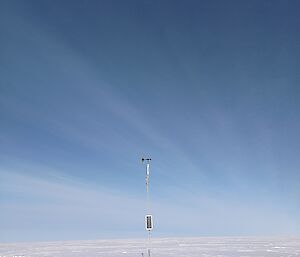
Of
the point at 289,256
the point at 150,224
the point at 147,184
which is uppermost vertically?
the point at 147,184

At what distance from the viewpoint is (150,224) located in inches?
589

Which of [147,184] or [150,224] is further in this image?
[147,184]

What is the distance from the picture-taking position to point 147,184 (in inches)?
633

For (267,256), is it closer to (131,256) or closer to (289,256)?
(289,256)

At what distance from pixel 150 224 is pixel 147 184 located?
2035 mm

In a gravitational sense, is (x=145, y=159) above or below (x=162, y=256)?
above

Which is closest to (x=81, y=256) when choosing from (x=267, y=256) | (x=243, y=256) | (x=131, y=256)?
Result: (x=131, y=256)

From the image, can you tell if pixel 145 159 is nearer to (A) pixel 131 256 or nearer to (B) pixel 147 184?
(B) pixel 147 184

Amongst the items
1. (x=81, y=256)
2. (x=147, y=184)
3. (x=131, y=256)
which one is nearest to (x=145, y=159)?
(x=147, y=184)

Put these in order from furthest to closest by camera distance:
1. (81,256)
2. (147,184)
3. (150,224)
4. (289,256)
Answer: (81,256)
(289,256)
(147,184)
(150,224)

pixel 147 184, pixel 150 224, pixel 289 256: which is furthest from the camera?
pixel 289 256

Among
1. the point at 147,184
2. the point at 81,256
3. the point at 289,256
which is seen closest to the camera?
the point at 147,184

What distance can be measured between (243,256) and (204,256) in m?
2.29

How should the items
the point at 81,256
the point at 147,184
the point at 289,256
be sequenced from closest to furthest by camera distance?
the point at 147,184
the point at 289,256
the point at 81,256
